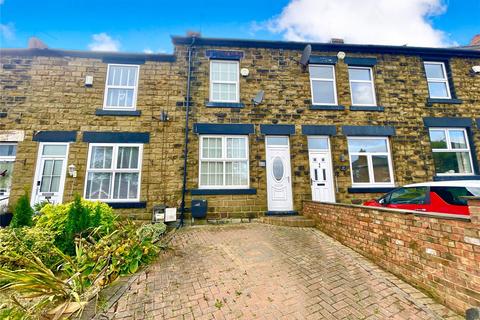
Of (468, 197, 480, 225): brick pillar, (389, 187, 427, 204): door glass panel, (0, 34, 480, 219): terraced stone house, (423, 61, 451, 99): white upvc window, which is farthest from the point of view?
(423, 61, 451, 99): white upvc window

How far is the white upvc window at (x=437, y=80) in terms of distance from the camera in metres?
8.79

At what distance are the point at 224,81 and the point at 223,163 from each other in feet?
10.6

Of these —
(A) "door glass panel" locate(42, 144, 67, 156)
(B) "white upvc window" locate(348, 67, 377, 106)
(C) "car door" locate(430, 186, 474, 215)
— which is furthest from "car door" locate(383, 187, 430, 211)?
(A) "door glass panel" locate(42, 144, 67, 156)

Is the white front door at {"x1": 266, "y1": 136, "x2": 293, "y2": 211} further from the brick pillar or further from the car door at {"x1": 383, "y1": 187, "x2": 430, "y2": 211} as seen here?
the brick pillar

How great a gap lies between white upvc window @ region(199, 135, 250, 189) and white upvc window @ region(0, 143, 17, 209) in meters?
6.22

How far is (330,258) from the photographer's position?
420 cm

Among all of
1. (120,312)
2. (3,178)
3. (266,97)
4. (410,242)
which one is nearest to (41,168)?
(3,178)

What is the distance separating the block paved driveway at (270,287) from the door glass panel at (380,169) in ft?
14.5

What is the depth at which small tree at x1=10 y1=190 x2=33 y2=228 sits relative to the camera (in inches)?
188

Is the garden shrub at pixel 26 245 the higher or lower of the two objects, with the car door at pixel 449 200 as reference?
lower

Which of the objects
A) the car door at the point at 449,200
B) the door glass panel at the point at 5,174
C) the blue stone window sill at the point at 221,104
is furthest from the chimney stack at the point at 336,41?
the door glass panel at the point at 5,174

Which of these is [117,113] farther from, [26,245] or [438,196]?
[438,196]

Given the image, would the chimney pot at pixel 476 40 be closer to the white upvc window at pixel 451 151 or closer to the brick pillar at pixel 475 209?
the white upvc window at pixel 451 151

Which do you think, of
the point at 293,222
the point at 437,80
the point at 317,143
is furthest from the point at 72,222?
the point at 437,80
